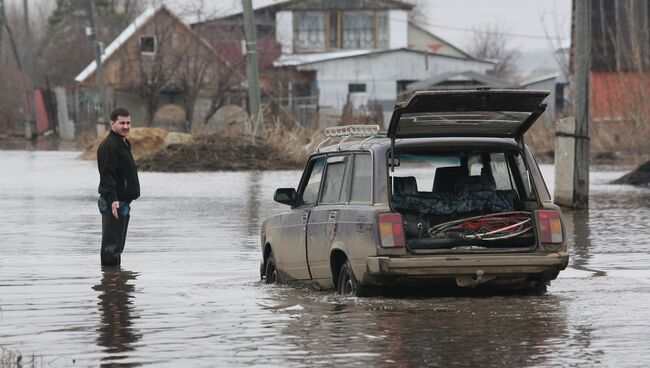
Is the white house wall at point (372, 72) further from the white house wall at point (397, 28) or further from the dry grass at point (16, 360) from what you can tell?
the dry grass at point (16, 360)

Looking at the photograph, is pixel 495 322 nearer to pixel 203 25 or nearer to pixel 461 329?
pixel 461 329

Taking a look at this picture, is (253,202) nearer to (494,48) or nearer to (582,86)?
(582,86)

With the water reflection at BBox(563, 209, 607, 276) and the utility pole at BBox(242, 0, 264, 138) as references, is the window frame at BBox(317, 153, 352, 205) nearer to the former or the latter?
the water reflection at BBox(563, 209, 607, 276)

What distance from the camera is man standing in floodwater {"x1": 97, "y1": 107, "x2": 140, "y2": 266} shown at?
15.9 m

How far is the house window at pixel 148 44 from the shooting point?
240ft

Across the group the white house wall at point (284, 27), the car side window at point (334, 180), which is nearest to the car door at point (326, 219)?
the car side window at point (334, 180)

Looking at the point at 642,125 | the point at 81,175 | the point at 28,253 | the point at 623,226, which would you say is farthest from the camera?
the point at 642,125

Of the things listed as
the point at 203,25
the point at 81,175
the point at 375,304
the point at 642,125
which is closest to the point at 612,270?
→ the point at 375,304

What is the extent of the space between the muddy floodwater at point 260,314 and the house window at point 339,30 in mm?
60877

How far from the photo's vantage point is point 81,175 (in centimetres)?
3788

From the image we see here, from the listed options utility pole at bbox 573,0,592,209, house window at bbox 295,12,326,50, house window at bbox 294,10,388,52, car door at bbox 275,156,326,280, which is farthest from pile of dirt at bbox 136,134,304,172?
house window at bbox 295,12,326,50

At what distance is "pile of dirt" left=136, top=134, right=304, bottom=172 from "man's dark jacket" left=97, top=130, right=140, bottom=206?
24.1 metres

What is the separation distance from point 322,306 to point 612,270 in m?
4.30

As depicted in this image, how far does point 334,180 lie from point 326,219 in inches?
17.5
